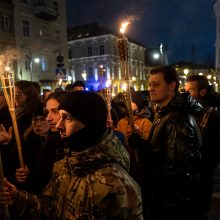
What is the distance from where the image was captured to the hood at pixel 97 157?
5.66 ft

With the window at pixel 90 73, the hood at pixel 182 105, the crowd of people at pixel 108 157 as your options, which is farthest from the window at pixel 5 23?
the window at pixel 90 73

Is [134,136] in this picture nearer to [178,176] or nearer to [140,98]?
[178,176]

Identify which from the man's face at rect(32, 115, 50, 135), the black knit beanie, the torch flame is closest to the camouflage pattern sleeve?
the black knit beanie

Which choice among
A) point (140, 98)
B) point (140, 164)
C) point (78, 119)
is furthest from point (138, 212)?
point (140, 98)

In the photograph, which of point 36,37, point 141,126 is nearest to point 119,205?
point 141,126

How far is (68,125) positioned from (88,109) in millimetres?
157

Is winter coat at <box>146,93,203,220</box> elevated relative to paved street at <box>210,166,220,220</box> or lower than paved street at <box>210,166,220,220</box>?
elevated

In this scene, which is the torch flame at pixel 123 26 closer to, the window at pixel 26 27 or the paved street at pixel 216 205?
the paved street at pixel 216 205

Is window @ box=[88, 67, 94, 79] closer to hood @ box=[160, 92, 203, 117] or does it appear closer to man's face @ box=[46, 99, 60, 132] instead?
man's face @ box=[46, 99, 60, 132]

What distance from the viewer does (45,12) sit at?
30.2 metres

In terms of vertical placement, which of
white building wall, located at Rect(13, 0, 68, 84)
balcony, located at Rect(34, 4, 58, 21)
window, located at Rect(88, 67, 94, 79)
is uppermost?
balcony, located at Rect(34, 4, 58, 21)

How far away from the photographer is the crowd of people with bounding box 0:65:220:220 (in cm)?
170

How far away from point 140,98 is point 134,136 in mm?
1901

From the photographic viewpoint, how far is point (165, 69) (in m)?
3.02
